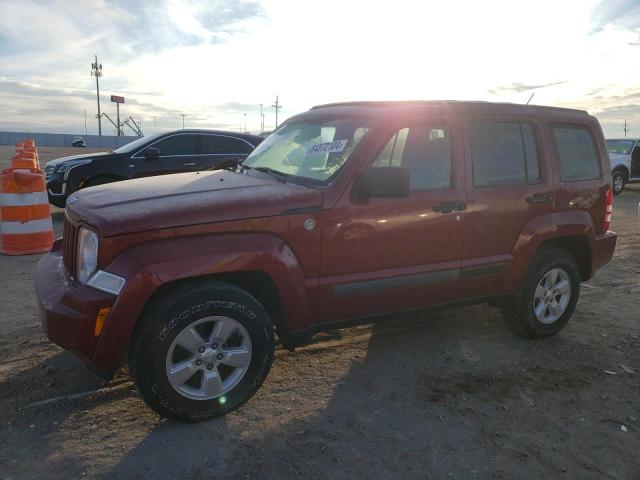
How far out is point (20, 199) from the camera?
6664 millimetres

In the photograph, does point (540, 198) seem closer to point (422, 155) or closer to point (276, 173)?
point (422, 155)

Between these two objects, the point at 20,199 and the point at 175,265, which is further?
the point at 20,199

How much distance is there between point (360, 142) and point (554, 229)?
6.16ft

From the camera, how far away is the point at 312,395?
11.3ft

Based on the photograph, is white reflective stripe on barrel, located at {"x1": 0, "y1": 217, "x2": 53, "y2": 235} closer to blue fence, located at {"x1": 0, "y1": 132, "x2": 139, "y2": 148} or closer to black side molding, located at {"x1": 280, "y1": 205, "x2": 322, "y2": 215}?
black side molding, located at {"x1": 280, "y1": 205, "x2": 322, "y2": 215}

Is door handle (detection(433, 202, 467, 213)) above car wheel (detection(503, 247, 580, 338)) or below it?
above

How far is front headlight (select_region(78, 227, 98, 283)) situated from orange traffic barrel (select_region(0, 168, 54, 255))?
168 inches

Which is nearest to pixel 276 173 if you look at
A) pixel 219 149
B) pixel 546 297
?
pixel 546 297

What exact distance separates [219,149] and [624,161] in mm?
13162

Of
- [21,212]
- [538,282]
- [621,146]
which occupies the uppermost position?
[621,146]

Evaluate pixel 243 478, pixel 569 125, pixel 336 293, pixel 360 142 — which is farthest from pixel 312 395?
pixel 569 125

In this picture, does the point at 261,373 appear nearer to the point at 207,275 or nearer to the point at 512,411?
the point at 207,275

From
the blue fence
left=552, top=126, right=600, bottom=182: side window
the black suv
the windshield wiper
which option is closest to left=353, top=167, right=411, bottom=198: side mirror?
the windshield wiper

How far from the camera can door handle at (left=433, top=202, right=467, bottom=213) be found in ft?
12.1
